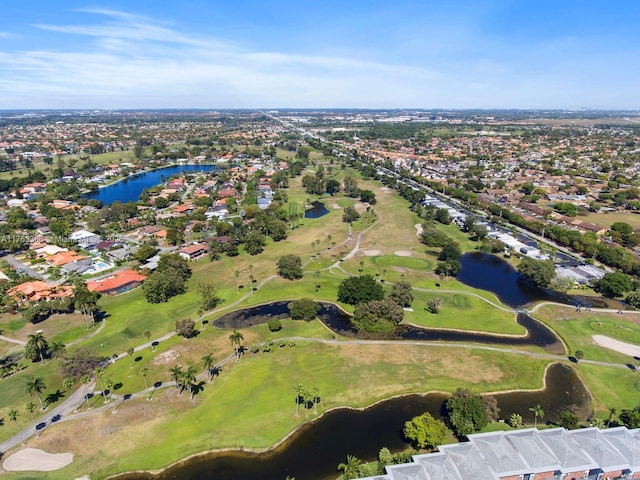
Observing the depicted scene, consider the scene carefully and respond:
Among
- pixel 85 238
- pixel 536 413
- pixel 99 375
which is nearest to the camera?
pixel 536 413

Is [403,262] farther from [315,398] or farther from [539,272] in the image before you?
[315,398]

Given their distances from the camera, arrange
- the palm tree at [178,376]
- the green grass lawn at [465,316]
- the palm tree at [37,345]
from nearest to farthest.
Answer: the palm tree at [178,376]
the palm tree at [37,345]
the green grass lawn at [465,316]

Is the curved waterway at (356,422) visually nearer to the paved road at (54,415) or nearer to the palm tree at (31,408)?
the paved road at (54,415)

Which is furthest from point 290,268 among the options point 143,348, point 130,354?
point 130,354

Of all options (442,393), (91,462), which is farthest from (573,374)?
(91,462)

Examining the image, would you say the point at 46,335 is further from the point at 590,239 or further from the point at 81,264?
the point at 590,239

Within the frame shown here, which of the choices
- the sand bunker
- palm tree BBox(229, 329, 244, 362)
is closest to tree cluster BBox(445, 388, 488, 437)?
palm tree BBox(229, 329, 244, 362)

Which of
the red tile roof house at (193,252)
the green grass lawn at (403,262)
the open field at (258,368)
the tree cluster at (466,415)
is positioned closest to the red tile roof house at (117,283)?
the open field at (258,368)
